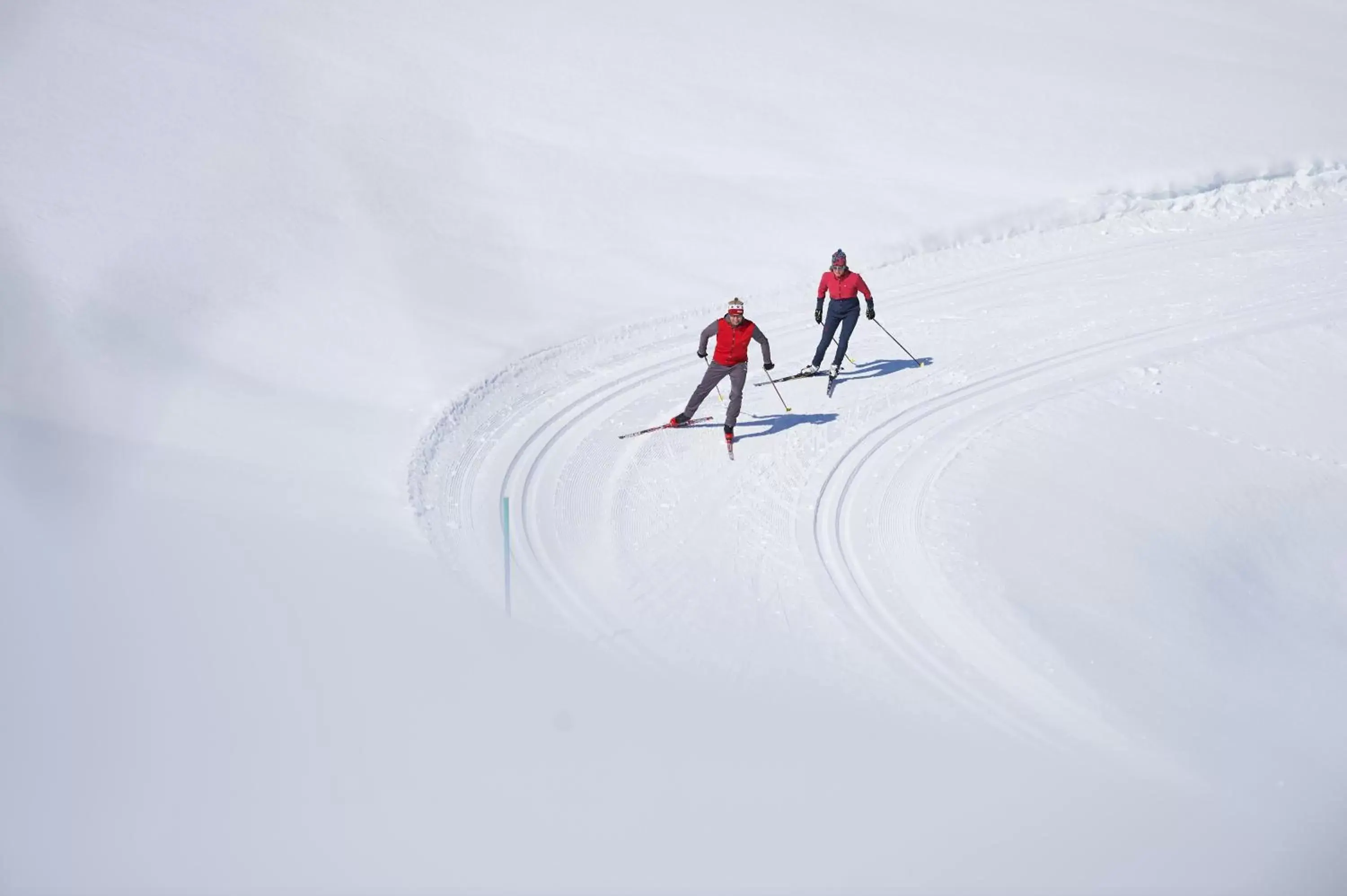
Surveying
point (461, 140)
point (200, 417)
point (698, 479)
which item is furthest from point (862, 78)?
point (200, 417)

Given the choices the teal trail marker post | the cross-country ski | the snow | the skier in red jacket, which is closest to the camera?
the snow

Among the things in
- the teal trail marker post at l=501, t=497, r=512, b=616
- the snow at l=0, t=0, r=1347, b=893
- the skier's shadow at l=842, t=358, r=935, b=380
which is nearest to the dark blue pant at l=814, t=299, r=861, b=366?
the skier's shadow at l=842, t=358, r=935, b=380

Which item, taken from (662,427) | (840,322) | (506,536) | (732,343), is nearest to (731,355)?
(732,343)

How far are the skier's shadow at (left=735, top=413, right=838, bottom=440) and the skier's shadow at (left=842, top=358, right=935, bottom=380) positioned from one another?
2.97ft

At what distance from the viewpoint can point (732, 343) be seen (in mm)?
11648

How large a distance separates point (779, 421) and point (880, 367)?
A: 5.27ft

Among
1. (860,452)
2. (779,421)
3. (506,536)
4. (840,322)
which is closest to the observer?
(506,536)

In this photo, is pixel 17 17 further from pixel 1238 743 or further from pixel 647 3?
pixel 1238 743

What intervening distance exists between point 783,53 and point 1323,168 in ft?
26.3

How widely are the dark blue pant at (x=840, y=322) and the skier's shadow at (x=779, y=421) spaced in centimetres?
74

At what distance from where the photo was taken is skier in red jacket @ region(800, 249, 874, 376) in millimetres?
12531

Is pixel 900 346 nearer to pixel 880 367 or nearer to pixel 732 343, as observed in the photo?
pixel 880 367

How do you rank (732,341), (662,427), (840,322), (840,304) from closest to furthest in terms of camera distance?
(732,341)
(662,427)
(840,304)
(840,322)

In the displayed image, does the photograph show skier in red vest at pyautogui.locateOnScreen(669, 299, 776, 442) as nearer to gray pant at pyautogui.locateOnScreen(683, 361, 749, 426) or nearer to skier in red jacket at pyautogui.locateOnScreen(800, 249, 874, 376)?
gray pant at pyautogui.locateOnScreen(683, 361, 749, 426)
